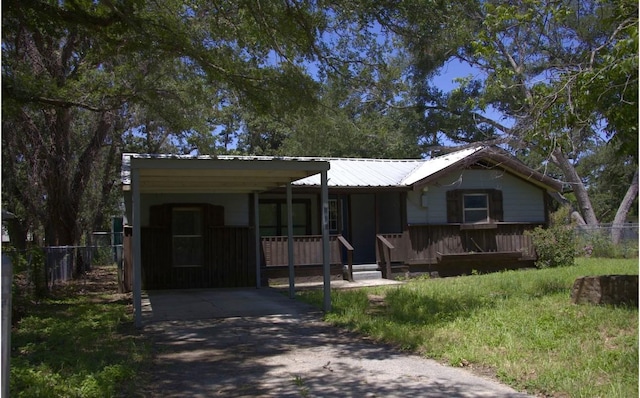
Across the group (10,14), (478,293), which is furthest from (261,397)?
(10,14)

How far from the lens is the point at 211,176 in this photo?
11789mm

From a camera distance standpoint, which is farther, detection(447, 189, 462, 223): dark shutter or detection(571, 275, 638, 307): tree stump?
detection(447, 189, 462, 223): dark shutter

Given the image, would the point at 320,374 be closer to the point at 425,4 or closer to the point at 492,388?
the point at 492,388

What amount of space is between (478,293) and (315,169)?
4.24 meters

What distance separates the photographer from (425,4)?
9.29 m

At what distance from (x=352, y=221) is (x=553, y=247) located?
20.2 feet

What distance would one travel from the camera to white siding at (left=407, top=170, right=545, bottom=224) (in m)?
17.7

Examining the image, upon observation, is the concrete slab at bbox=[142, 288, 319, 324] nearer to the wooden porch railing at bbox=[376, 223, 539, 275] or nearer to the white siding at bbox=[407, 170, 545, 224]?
the wooden porch railing at bbox=[376, 223, 539, 275]

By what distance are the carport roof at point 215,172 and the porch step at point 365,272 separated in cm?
425

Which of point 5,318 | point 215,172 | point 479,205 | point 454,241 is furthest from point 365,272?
point 5,318

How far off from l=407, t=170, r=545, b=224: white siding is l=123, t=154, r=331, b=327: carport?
5.51 m

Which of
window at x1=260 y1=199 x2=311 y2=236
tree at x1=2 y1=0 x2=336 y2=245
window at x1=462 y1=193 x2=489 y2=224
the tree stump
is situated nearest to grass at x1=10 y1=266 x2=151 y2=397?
tree at x1=2 y1=0 x2=336 y2=245

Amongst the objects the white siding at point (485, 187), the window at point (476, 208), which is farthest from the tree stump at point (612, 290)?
the window at point (476, 208)

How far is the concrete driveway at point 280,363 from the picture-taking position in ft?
19.6
